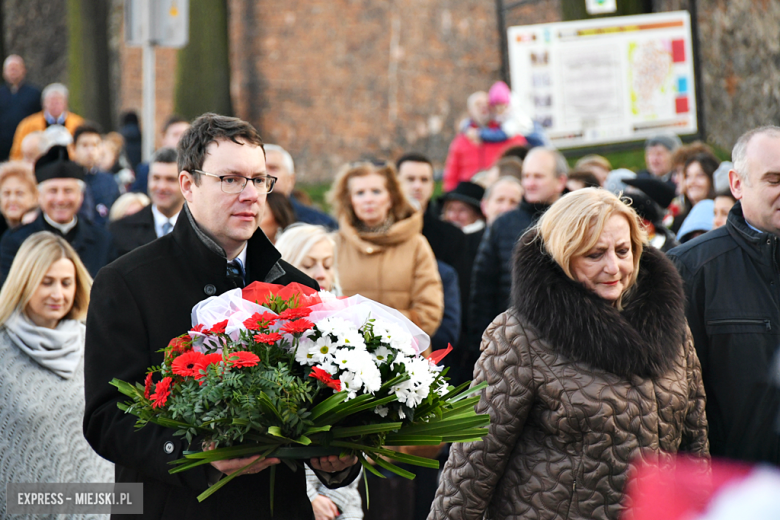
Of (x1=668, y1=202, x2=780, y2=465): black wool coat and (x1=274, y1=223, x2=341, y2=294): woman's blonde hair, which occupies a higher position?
(x1=274, y1=223, x2=341, y2=294): woman's blonde hair

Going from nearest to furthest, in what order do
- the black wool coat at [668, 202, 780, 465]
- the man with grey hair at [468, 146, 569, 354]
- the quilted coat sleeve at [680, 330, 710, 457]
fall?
the quilted coat sleeve at [680, 330, 710, 457]
the black wool coat at [668, 202, 780, 465]
the man with grey hair at [468, 146, 569, 354]

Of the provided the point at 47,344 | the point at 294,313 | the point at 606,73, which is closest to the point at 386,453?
the point at 294,313

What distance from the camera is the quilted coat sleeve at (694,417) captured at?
3574 millimetres

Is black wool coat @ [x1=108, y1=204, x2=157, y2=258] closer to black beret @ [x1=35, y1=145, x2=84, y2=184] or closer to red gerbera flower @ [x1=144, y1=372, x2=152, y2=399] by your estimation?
black beret @ [x1=35, y1=145, x2=84, y2=184]

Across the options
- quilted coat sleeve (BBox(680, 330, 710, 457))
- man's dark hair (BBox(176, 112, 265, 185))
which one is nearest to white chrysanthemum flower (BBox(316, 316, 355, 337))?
man's dark hair (BBox(176, 112, 265, 185))

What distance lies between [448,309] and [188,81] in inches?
391

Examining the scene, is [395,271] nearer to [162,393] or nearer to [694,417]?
[694,417]

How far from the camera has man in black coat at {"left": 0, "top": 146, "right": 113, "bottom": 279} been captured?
680 cm

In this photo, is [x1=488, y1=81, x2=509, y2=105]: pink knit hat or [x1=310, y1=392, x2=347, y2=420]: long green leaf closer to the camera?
[x1=310, y1=392, x2=347, y2=420]: long green leaf

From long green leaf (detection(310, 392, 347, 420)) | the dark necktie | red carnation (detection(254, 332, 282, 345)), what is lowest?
long green leaf (detection(310, 392, 347, 420))

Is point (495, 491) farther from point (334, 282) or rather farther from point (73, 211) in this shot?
point (73, 211)

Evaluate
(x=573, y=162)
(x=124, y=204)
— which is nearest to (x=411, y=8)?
(x=573, y=162)

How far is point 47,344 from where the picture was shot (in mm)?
4641

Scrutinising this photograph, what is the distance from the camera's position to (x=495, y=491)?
346 cm
